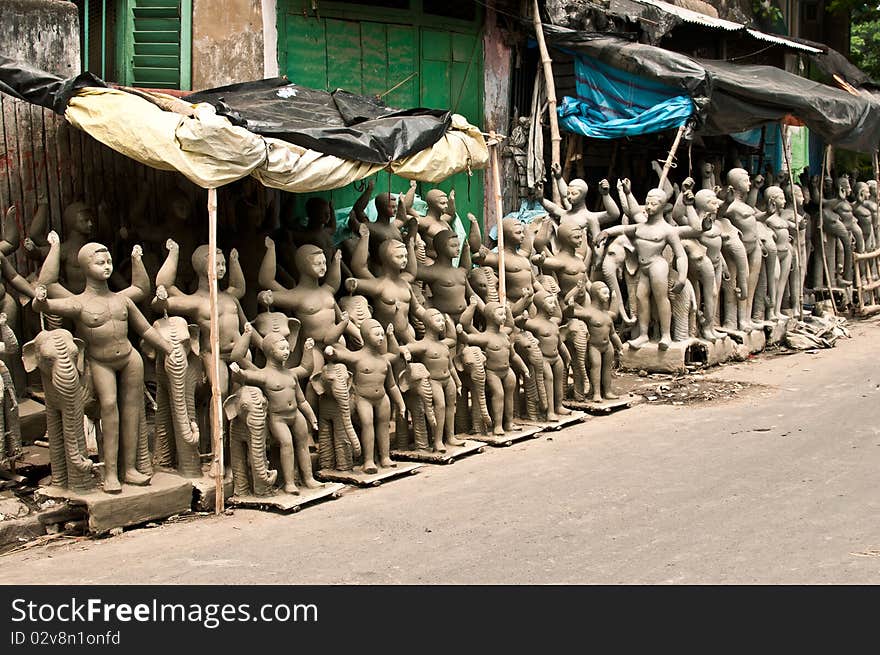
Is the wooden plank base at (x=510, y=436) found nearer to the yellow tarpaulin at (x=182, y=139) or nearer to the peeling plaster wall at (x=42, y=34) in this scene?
the yellow tarpaulin at (x=182, y=139)

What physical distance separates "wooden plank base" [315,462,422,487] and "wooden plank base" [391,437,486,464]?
0.37 metres

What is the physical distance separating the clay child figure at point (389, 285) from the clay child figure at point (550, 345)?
4.38 ft

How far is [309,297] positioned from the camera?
9.16 m

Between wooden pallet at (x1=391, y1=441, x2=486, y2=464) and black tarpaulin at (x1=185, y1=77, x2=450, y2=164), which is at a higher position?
black tarpaulin at (x1=185, y1=77, x2=450, y2=164)

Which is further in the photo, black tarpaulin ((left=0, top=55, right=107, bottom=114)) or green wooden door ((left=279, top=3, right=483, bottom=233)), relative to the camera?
green wooden door ((left=279, top=3, right=483, bottom=233))

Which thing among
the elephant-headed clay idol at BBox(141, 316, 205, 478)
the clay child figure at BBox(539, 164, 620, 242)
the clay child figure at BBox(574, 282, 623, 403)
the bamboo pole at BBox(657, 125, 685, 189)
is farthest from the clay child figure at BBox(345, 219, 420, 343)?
the bamboo pole at BBox(657, 125, 685, 189)

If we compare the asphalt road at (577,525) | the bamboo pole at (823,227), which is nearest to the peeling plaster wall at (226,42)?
the asphalt road at (577,525)

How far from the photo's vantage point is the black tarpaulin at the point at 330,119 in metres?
8.48

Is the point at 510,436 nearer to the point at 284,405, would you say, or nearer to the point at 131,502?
the point at 284,405

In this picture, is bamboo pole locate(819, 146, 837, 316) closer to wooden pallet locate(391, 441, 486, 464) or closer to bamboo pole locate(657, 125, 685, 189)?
bamboo pole locate(657, 125, 685, 189)

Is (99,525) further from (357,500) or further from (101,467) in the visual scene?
(357,500)

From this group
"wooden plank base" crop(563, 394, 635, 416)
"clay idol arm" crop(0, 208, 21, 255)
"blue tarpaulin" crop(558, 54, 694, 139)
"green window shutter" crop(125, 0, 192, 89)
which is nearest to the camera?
"clay idol arm" crop(0, 208, 21, 255)

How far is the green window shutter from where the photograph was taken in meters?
11.7

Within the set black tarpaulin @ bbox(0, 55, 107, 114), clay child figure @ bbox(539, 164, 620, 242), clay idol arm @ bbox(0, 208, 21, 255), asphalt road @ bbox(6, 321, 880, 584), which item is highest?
black tarpaulin @ bbox(0, 55, 107, 114)
